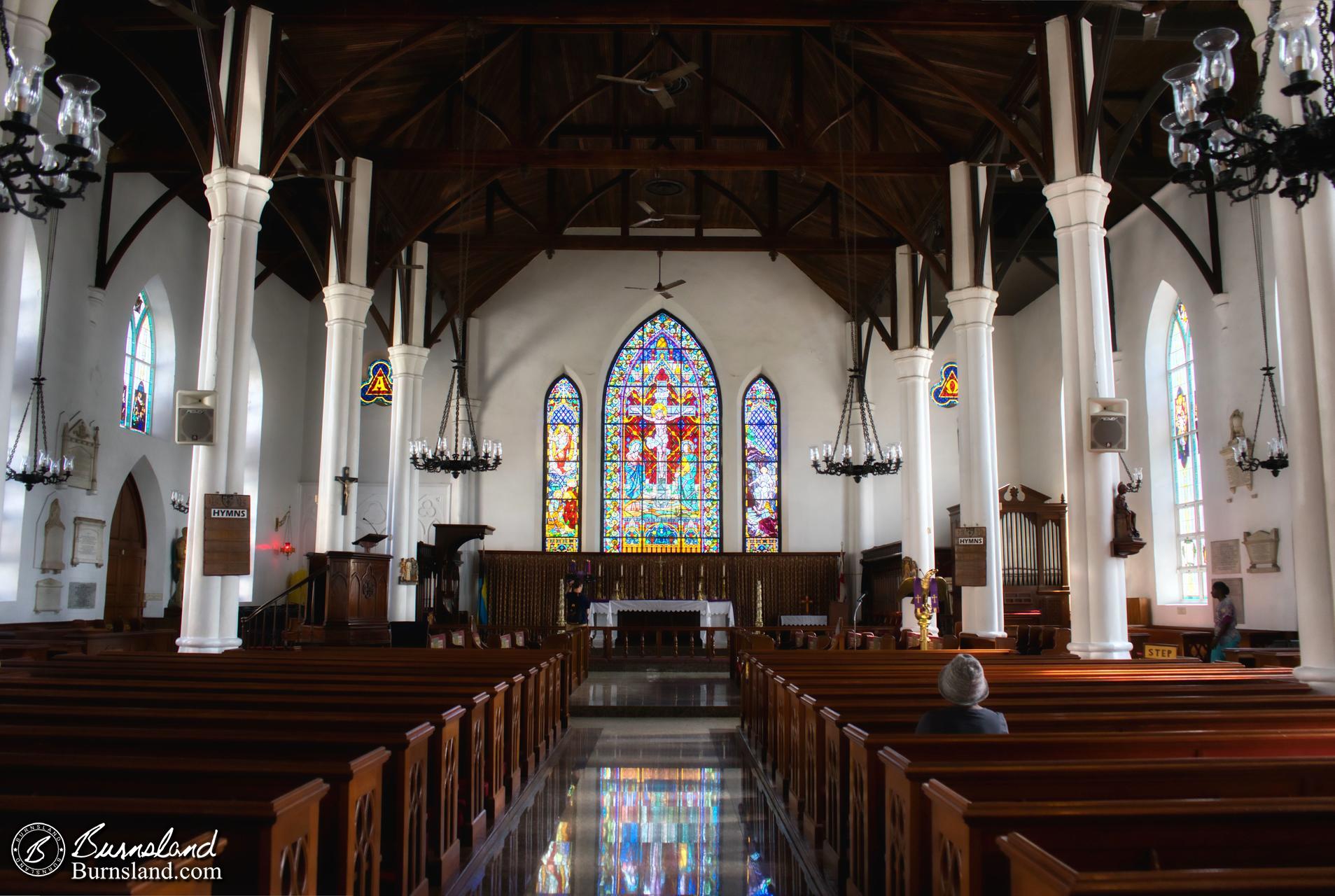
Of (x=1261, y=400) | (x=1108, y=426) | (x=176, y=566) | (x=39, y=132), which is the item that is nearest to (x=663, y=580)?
(x=176, y=566)

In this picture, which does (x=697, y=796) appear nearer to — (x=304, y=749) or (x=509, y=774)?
(x=509, y=774)

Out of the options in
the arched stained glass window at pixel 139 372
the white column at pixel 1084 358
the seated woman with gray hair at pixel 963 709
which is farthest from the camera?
the arched stained glass window at pixel 139 372

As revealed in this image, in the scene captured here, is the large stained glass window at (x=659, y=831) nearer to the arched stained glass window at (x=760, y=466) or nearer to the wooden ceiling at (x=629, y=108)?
the wooden ceiling at (x=629, y=108)

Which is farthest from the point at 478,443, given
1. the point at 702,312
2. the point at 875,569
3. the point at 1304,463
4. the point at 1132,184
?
the point at 1304,463

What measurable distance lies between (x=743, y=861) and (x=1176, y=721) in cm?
184

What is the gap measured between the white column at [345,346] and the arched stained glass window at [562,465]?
23.5ft

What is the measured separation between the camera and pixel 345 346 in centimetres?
1280

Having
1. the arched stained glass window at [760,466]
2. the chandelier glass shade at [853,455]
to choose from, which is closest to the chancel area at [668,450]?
the arched stained glass window at [760,466]

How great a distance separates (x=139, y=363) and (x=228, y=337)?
6543 mm

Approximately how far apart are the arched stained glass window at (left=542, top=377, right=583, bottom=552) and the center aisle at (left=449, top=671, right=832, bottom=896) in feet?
37.9

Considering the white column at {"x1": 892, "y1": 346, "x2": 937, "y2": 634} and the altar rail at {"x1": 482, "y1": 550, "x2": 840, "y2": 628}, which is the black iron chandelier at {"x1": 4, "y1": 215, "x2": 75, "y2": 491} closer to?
the altar rail at {"x1": 482, "y1": 550, "x2": 840, "y2": 628}

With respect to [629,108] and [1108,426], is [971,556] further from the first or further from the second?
[629,108]

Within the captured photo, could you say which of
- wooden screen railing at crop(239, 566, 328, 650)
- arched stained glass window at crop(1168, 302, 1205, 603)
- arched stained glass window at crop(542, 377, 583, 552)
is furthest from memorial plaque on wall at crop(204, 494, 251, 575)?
arched stained glass window at crop(1168, 302, 1205, 603)

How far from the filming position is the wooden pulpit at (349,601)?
11352mm
